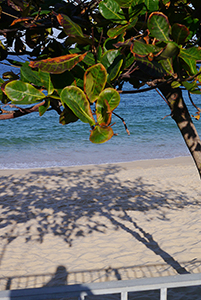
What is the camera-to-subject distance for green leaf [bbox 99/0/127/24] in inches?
44.7

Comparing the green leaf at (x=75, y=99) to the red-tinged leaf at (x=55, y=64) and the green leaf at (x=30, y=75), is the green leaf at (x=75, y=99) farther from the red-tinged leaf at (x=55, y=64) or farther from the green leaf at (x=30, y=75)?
the green leaf at (x=30, y=75)

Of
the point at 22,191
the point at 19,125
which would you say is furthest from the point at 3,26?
the point at 19,125

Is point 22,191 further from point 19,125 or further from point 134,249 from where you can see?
point 19,125

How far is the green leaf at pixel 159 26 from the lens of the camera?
1.05 meters

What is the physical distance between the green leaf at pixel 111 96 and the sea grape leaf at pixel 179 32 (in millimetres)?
390

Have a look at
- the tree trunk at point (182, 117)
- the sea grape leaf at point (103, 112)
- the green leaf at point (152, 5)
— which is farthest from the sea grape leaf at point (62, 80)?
the tree trunk at point (182, 117)

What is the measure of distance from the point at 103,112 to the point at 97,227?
5.89 m

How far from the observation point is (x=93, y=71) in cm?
99

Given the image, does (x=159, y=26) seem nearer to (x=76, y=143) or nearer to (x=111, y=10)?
(x=111, y=10)

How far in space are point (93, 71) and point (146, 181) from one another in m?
9.08

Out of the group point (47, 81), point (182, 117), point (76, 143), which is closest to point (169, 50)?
point (47, 81)

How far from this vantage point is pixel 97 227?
6531mm

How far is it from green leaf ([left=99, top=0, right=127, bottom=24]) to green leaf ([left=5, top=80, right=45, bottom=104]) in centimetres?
42

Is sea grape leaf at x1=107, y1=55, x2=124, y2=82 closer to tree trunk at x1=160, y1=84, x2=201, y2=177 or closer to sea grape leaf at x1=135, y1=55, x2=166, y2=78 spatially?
sea grape leaf at x1=135, y1=55, x2=166, y2=78
